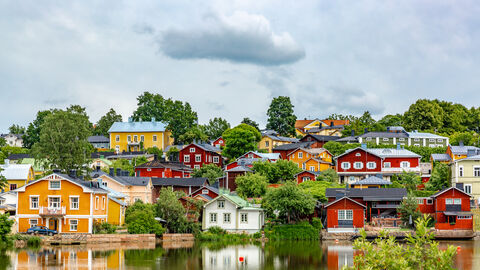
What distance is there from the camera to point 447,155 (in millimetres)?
90250

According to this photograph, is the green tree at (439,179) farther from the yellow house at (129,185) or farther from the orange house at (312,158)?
the yellow house at (129,185)

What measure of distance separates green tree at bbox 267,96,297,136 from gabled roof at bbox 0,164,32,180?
188 ft

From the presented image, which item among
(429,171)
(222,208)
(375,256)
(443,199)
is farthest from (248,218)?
(375,256)

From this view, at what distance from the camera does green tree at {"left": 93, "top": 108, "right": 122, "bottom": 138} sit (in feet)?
455

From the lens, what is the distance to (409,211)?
6619cm

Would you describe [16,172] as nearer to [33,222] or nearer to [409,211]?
[33,222]

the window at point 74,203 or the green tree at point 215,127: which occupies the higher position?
the green tree at point 215,127

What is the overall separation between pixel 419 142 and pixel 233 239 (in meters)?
46.6

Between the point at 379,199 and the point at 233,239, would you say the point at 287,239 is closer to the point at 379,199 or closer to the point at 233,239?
the point at 233,239

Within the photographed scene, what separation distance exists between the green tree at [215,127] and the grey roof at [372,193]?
58.5 m

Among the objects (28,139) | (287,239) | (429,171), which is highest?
(28,139)

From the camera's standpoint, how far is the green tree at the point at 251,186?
3091 inches

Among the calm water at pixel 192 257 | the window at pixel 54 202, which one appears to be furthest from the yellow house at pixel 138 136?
the calm water at pixel 192 257

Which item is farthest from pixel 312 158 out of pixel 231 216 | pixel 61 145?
pixel 61 145
